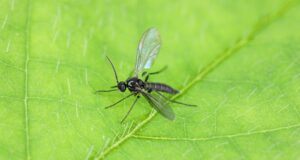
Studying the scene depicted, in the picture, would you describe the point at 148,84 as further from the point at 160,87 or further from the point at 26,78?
the point at 26,78

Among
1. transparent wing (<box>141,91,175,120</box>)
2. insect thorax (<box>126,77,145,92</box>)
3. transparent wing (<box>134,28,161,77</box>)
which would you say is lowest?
transparent wing (<box>141,91,175,120</box>)

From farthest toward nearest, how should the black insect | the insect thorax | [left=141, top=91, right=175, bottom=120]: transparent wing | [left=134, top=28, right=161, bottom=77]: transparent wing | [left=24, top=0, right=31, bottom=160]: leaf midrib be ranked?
[left=134, top=28, right=161, bottom=77]: transparent wing, the insect thorax, the black insect, [left=141, top=91, right=175, bottom=120]: transparent wing, [left=24, top=0, right=31, bottom=160]: leaf midrib

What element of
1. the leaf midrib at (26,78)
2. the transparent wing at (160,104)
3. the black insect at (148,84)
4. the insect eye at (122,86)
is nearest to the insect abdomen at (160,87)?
the black insect at (148,84)

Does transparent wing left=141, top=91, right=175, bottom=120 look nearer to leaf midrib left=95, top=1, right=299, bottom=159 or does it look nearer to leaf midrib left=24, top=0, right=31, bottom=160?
leaf midrib left=95, top=1, right=299, bottom=159

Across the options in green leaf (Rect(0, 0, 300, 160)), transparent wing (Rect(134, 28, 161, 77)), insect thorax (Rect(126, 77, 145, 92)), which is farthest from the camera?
transparent wing (Rect(134, 28, 161, 77))

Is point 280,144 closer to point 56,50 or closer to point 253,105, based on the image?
point 253,105

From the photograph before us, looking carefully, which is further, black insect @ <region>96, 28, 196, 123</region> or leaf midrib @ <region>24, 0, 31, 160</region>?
black insect @ <region>96, 28, 196, 123</region>

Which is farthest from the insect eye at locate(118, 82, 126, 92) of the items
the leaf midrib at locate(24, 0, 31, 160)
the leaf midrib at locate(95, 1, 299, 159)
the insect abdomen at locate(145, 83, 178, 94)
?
the leaf midrib at locate(24, 0, 31, 160)
